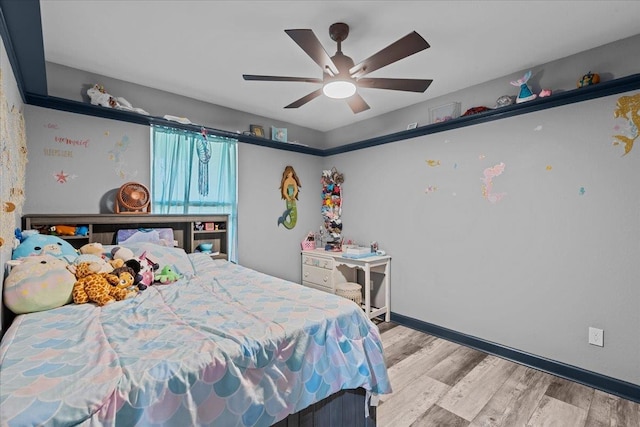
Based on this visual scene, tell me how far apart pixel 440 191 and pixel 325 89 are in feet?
5.67

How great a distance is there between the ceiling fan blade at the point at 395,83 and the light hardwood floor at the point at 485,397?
2.17 meters

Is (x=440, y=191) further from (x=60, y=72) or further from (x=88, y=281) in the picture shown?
(x=60, y=72)

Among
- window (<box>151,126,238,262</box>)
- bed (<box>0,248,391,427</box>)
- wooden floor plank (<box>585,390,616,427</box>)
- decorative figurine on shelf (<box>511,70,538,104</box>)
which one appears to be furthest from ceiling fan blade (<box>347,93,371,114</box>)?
wooden floor plank (<box>585,390,616,427</box>)

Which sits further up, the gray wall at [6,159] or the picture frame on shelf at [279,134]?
the picture frame on shelf at [279,134]

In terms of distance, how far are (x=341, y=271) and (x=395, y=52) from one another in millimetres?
2618

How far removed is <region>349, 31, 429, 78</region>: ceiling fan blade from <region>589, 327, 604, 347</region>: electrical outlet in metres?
2.35

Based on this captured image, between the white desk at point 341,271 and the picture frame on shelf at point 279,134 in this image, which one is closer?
the white desk at point 341,271

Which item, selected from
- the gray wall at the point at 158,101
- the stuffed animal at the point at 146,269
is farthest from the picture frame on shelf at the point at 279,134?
the stuffed animal at the point at 146,269

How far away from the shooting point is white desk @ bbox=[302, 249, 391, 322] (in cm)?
333

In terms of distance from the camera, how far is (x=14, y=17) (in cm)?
137

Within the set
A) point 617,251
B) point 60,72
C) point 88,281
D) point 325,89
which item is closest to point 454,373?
point 617,251

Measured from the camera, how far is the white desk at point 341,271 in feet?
10.9

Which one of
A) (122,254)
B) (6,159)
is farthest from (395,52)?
(122,254)

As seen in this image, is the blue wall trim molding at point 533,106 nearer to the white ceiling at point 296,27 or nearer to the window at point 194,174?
the white ceiling at point 296,27
